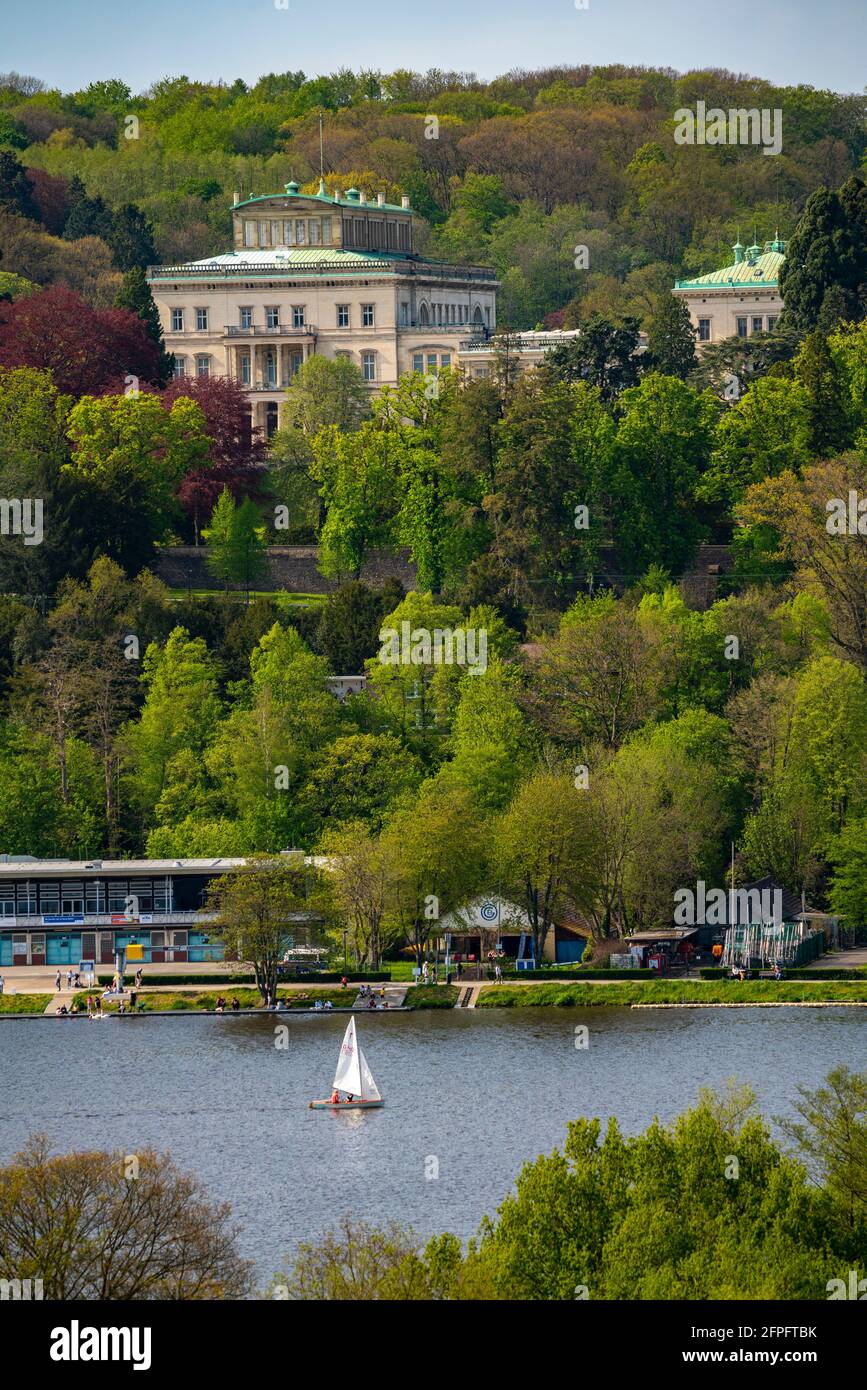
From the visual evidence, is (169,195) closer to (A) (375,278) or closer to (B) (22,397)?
(A) (375,278)

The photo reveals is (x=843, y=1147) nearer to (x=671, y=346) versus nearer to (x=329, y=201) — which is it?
(x=671, y=346)

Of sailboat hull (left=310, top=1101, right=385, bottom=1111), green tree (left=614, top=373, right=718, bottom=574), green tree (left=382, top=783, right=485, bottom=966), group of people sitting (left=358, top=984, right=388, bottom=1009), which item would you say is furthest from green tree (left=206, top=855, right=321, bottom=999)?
green tree (left=614, top=373, right=718, bottom=574)

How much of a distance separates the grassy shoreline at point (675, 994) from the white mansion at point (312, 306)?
53.6 m

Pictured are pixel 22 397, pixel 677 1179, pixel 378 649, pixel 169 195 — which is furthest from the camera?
pixel 169 195

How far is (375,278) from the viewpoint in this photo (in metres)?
137

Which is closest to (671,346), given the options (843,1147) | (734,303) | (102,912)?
(734,303)

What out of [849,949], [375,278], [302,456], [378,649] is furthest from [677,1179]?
[375,278]

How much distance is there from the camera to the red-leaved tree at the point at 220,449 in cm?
12069

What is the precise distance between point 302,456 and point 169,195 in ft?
258

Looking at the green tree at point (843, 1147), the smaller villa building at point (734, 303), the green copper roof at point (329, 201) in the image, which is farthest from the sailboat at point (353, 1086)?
the green copper roof at point (329, 201)

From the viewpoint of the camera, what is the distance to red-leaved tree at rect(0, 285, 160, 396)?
12662 cm

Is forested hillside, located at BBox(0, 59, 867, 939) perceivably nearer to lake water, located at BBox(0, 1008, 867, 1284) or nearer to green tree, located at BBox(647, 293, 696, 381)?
green tree, located at BBox(647, 293, 696, 381)

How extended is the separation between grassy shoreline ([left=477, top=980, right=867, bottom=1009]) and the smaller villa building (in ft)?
204

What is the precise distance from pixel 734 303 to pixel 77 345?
34338 millimetres
